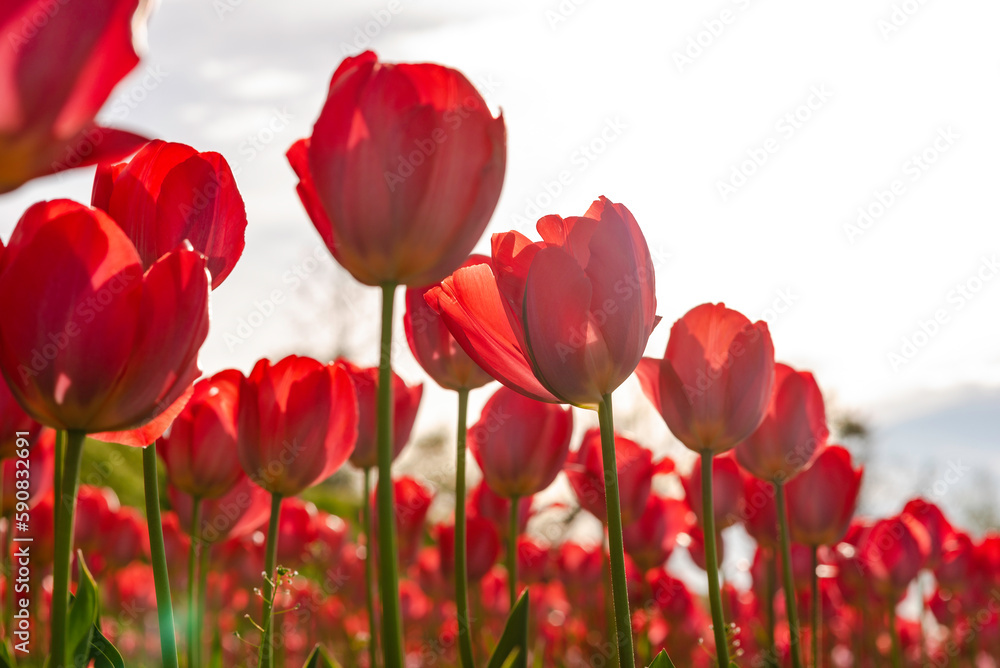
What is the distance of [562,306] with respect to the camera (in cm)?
83

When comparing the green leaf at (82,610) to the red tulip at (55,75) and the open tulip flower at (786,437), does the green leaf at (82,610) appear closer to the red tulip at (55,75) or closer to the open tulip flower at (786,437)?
the red tulip at (55,75)

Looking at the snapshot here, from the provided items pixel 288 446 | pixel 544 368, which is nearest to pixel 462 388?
pixel 288 446

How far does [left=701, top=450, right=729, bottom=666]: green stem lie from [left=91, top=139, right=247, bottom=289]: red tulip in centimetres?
72

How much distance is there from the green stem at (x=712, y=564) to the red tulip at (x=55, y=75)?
0.84 metres

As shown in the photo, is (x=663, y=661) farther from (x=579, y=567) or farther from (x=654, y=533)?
(x=579, y=567)

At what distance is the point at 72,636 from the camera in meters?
0.97

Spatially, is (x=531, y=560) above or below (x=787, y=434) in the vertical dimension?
below

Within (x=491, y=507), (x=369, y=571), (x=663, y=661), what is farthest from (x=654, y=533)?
(x=663, y=661)

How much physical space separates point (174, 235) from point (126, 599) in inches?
144

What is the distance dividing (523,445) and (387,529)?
0.89 metres

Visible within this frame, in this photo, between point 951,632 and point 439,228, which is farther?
point 951,632

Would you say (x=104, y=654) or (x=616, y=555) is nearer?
(x=616, y=555)

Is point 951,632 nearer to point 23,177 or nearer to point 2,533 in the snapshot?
point 2,533

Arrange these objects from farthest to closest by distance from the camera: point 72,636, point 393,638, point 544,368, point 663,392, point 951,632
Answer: point 951,632 → point 663,392 → point 72,636 → point 544,368 → point 393,638
